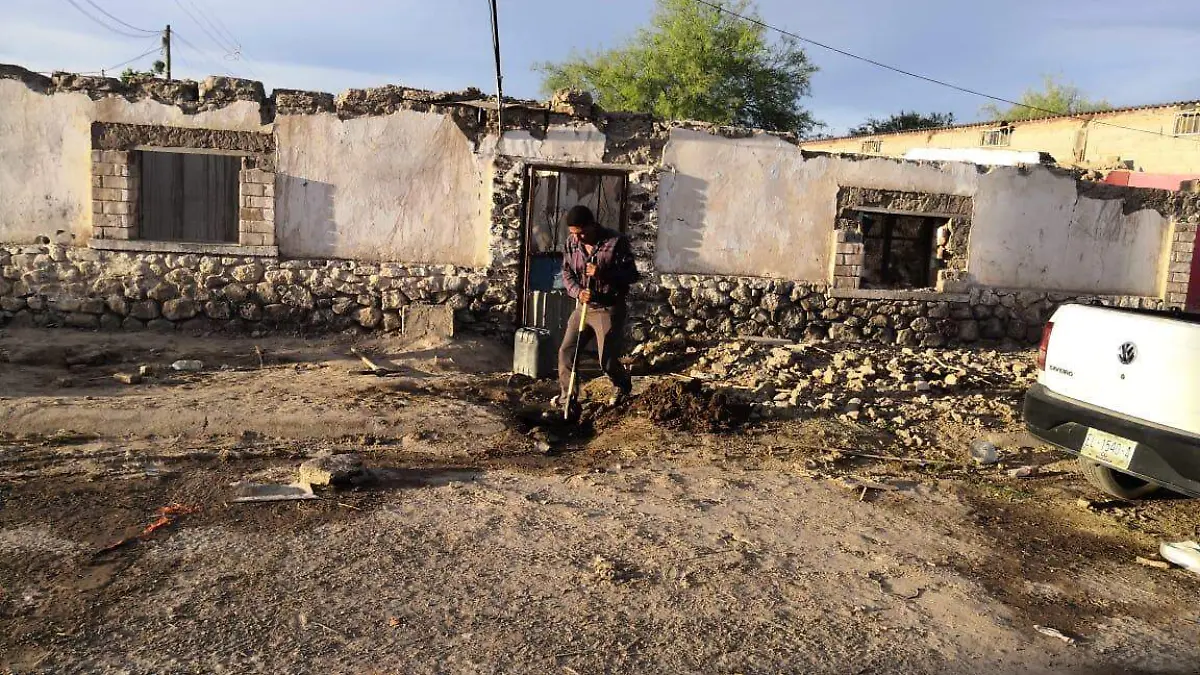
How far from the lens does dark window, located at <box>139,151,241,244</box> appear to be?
1027cm

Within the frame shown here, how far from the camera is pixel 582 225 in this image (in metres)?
6.09

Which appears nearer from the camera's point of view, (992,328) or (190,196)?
(992,328)

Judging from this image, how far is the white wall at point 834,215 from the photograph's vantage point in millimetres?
9289

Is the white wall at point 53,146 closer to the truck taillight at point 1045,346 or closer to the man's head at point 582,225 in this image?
the man's head at point 582,225

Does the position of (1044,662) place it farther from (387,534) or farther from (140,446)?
(140,446)

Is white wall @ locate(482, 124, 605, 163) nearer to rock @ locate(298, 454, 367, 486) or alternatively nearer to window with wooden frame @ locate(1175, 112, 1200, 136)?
rock @ locate(298, 454, 367, 486)

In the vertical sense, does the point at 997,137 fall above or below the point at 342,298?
above

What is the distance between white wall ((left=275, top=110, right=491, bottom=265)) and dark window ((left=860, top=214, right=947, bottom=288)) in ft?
19.1

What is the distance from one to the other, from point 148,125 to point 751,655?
27.7 ft

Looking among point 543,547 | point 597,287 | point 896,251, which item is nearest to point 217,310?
point 597,287

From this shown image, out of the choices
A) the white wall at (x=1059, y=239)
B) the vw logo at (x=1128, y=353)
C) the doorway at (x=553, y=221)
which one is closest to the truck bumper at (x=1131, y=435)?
the vw logo at (x=1128, y=353)

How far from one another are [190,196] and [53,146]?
7.57 ft

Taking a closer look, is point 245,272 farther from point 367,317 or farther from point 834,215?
point 834,215

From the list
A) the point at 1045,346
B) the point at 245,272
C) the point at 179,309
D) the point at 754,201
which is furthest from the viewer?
the point at 754,201
